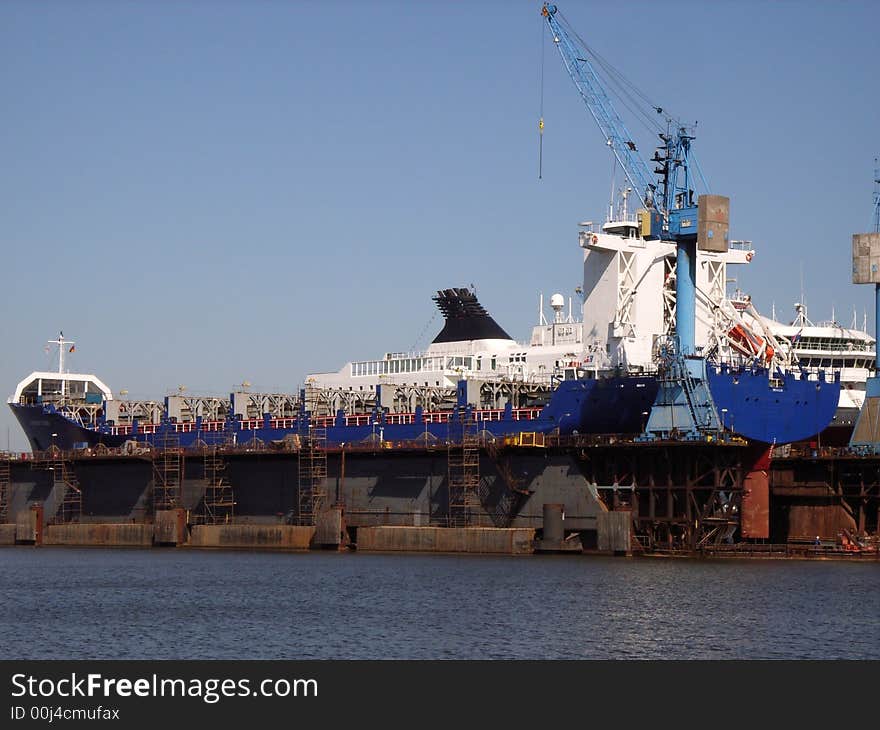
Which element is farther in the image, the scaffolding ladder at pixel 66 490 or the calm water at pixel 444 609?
the scaffolding ladder at pixel 66 490

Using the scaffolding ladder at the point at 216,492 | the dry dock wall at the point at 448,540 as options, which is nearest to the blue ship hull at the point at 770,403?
the dry dock wall at the point at 448,540

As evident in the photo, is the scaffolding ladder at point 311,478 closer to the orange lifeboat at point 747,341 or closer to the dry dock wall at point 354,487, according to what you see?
the dry dock wall at point 354,487

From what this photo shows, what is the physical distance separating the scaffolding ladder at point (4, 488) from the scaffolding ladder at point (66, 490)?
12.0 ft

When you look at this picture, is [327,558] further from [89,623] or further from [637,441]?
[89,623]

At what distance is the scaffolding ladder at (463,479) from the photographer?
6400 cm

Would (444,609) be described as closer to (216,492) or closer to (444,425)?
(444,425)

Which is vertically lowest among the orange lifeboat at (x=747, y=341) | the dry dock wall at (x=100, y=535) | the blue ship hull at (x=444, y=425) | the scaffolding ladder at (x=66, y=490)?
the dry dock wall at (x=100, y=535)

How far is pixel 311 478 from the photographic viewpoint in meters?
68.8

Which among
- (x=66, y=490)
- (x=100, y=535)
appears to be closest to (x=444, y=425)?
(x=100, y=535)

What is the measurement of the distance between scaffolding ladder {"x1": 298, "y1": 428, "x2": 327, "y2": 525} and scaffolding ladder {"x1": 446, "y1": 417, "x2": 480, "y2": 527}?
6725 millimetres

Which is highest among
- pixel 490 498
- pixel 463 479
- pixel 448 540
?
pixel 463 479

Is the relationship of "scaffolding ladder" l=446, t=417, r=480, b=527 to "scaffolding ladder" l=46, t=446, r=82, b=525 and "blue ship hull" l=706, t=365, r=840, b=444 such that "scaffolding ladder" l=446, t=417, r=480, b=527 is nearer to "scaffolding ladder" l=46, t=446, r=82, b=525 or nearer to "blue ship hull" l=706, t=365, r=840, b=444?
"blue ship hull" l=706, t=365, r=840, b=444

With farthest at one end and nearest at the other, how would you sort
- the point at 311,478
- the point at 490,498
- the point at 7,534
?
the point at 7,534 < the point at 311,478 < the point at 490,498

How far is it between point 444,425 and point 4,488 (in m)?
26.6
